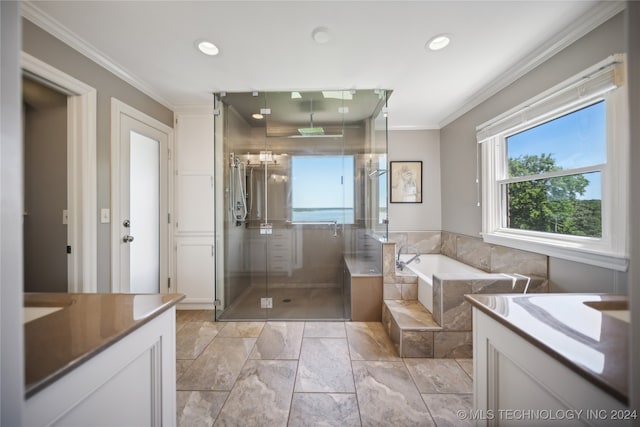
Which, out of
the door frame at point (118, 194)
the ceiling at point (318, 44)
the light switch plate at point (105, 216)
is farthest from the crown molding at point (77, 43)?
the light switch plate at point (105, 216)

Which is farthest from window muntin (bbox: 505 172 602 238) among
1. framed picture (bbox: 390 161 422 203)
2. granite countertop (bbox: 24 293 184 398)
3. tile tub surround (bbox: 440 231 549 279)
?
granite countertop (bbox: 24 293 184 398)

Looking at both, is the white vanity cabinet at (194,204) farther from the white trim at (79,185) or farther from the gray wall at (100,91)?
the white trim at (79,185)

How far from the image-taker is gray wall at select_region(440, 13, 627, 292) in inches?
55.1

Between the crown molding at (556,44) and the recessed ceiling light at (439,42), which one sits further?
the recessed ceiling light at (439,42)

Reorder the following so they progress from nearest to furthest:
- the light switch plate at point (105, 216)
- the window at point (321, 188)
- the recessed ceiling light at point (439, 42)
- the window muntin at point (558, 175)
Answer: the window muntin at point (558, 175)
the recessed ceiling light at point (439, 42)
the light switch plate at point (105, 216)
the window at point (321, 188)

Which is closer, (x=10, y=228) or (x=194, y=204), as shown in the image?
(x=10, y=228)

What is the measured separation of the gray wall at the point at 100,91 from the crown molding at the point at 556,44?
3.05m

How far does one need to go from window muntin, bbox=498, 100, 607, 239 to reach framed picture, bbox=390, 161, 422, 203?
1.14 meters

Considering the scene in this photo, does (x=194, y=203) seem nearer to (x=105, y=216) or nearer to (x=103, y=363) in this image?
(x=105, y=216)

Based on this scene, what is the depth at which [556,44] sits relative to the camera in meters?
1.62

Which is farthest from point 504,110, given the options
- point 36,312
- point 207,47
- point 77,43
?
point 77,43

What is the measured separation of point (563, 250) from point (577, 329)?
128cm

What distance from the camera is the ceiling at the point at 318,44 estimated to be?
55.7 inches

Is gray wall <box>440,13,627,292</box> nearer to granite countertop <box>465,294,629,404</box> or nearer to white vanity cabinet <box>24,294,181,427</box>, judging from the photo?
granite countertop <box>465,294,629,404</box>
